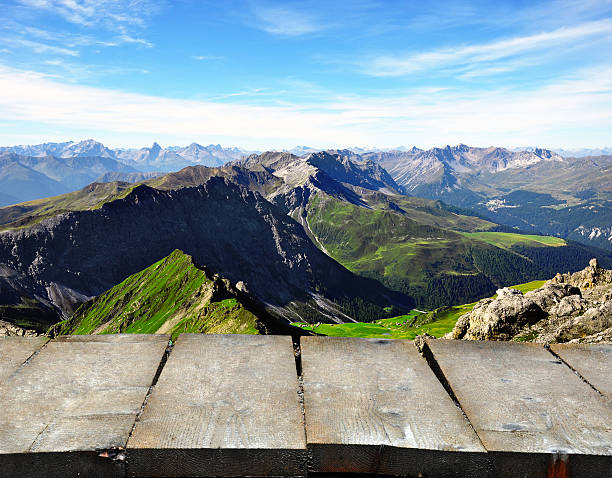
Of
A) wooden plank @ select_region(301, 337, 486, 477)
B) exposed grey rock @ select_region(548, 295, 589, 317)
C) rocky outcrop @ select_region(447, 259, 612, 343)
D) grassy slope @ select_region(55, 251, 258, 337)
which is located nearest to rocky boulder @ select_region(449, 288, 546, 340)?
rocky outcrop @ select_region(447, 259, 612, 343)

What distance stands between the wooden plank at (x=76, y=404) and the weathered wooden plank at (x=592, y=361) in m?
6.61

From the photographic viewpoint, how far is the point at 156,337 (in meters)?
6.88

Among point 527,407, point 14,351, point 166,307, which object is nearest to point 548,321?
point 527,407

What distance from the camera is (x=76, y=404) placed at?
5.03 metres

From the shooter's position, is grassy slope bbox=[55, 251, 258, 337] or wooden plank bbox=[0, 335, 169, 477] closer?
wooden plank bbox=[0, 335, 169, 477]

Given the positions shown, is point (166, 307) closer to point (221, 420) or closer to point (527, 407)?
point (221, 420)

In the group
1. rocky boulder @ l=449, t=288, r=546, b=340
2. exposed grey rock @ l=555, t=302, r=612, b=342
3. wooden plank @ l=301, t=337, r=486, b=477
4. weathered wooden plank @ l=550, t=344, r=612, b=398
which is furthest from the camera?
rocky boulder @ l=449, t=288, r=546, b=340

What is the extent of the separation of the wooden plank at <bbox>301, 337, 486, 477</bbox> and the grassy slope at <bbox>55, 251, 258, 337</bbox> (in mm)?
60230

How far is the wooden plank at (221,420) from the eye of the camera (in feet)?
14.3

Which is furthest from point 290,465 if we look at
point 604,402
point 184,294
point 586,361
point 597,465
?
point 184,294

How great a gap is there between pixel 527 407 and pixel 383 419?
6.53 feet

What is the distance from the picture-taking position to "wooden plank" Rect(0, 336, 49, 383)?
19.3ft

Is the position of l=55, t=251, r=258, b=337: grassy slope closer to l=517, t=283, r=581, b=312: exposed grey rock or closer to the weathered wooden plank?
l=517, t=283, r=581, b=312: exposed grey rock

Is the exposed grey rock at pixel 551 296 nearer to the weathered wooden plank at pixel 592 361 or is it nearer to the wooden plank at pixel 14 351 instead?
the weathered wooden plank at pixel 592 361
